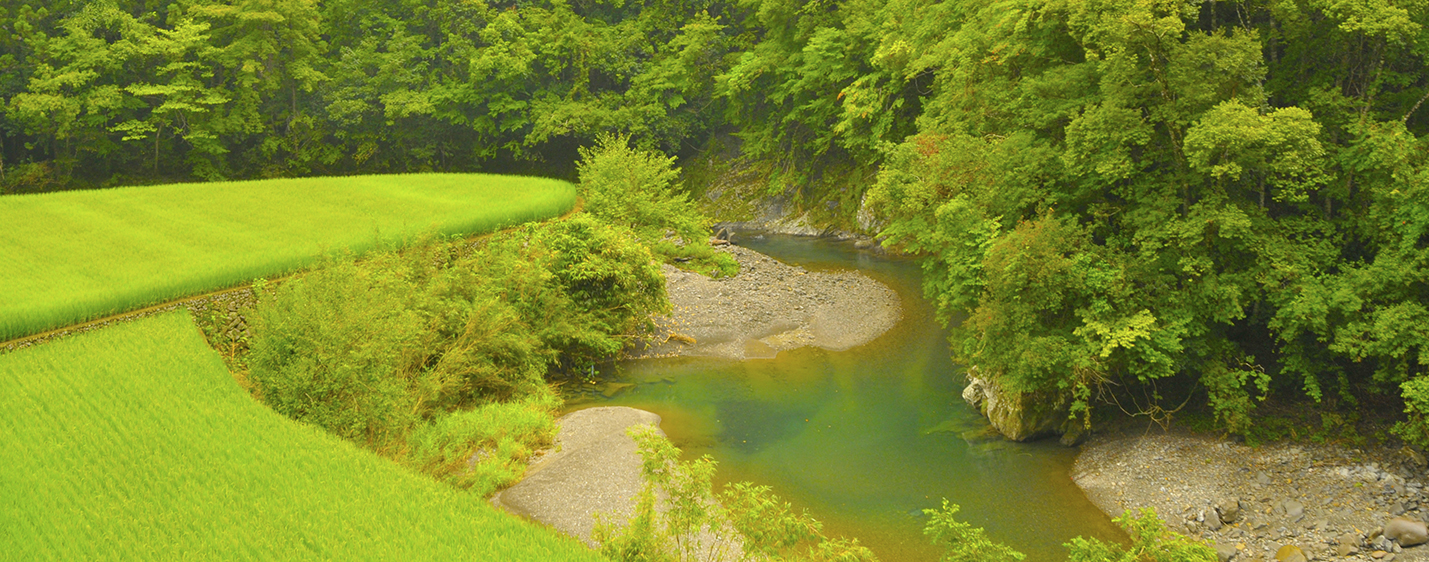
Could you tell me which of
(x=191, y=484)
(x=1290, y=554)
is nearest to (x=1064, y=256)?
(x=1290, y=554)

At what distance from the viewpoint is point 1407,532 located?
1259 centimetres

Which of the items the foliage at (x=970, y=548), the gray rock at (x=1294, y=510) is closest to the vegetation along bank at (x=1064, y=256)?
the gray rock at (x=1294, y=510)

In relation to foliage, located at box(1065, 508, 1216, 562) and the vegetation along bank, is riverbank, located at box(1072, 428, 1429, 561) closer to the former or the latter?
the vegetation along bank

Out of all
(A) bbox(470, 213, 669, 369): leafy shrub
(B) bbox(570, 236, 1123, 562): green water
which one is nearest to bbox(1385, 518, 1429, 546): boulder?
(B) bbox(570, 236, 1123, 562): green water

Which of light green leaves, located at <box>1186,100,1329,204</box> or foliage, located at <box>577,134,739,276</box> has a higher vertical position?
light green leaves, located at <box>1186,100,1329,204</box>

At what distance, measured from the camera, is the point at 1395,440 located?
48.0ft

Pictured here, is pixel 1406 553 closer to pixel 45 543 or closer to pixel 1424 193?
pixel 1424 193

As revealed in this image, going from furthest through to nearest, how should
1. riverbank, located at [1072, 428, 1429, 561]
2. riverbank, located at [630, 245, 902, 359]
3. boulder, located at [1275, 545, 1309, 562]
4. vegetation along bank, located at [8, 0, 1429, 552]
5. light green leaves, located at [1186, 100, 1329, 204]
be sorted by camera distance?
riverbank, located at [630, 245, 902, 359] → vegetation along bank, located at [8, 0, 1429, 552] → light green leaves, located at [1186, 100, 1329, 204] → riverbank, located at [1072, 428, 1429, 561] → boulder, located at [1275, 545, 1309, 562]

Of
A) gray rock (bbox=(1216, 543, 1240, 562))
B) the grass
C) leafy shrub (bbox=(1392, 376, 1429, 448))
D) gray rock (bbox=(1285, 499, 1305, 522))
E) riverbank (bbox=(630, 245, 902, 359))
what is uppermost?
leafy shrub (bbox=(1392, 376, 1429, 448))

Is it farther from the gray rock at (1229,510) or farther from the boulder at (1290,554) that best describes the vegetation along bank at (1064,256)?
the boulder at (1290,554)

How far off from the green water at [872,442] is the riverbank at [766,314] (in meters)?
0.75

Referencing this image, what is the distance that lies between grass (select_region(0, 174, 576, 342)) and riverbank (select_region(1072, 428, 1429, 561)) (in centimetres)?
1666

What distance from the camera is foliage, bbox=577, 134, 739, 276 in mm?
30141

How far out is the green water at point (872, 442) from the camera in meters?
14.4
